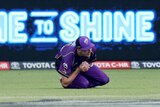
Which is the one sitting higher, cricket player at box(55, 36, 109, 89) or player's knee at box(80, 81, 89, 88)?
cricket player at box(55, 36, 109, 89)

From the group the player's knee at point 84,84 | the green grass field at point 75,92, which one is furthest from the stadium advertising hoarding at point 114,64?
the player's knee at point 84,84

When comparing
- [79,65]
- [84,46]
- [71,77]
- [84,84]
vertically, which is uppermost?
[84,46]

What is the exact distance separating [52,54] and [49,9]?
1.24 meters

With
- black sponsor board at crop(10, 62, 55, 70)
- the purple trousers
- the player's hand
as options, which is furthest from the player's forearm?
black sponsor board at crop(10, 62, 55, 70)

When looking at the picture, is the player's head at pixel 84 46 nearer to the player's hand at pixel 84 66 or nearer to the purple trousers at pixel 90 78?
the player's hand at pixel 84 66

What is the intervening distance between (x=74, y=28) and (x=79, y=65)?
25.2 ft

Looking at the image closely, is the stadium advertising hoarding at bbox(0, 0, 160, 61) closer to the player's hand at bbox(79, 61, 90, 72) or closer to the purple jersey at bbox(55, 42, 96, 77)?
the purple jersey at bbox(55, 42, 96, 77)

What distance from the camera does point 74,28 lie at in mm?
18344

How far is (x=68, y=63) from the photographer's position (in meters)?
10.4

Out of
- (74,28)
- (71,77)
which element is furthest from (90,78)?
(74,28)

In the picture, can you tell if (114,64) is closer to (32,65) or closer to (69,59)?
(32,65)

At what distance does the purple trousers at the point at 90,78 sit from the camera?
10.9m

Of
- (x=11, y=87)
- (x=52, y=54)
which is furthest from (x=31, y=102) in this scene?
(x=52, y=54)

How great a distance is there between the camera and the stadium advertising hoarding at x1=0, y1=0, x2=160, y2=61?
720 inches
